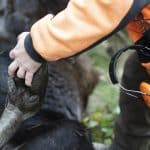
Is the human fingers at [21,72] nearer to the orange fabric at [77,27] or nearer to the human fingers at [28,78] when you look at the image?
the human fingers at [28,78]

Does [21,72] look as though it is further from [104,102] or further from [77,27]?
[104,102]

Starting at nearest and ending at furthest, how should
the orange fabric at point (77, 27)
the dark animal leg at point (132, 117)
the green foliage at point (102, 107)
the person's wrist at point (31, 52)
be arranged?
1. the orange fabric at point (77, 27)
2. the person's wrist at point (31, 52)
3. the dark animal leg at point (132, 117)
4. the green foliage at point (102, 107)

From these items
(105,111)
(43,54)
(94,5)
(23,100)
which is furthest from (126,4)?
(105,111)

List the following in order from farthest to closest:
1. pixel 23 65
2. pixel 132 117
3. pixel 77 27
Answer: pixel 132 117 → pixel 23 65 → pixel 77 27

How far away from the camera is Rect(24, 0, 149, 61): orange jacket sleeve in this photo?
216 centimetres

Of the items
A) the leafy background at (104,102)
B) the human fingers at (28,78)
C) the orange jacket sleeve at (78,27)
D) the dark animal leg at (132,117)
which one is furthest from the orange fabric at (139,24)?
the leafy background at (104,102)

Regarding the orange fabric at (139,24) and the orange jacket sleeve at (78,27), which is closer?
the orange jacket sleeve at (78,27)

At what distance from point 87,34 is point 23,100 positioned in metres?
0.44

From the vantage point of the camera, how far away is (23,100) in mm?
2443

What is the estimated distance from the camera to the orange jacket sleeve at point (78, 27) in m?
2.16

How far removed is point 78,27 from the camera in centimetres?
221

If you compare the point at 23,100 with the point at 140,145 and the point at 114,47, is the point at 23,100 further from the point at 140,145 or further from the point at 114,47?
the point at 114,47

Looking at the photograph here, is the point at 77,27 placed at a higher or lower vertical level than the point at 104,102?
higher

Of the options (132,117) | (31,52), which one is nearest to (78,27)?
(31,52)
